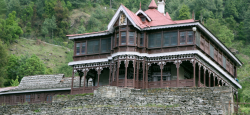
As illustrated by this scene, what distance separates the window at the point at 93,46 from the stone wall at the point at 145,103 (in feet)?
37.1

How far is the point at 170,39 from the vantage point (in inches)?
2083

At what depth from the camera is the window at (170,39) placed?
52.7 m

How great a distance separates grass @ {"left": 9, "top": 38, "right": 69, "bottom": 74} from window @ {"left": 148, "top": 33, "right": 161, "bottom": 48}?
61909 mm

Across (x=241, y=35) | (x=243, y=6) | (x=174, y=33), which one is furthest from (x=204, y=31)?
(x=243, y=6)

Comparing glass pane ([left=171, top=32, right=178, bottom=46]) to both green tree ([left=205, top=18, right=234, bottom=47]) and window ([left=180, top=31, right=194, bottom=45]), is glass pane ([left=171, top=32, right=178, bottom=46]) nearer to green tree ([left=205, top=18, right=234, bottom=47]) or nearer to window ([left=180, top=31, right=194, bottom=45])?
window ([left=180, top=31, right=194, bottom=45])

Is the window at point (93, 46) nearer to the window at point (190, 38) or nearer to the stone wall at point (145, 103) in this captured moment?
the stone wall at point (145, 103)

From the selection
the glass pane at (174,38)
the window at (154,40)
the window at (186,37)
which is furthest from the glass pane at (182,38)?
the window at (154,40)

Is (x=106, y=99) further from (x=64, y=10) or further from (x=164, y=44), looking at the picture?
(x=64, y=10)

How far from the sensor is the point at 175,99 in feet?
137

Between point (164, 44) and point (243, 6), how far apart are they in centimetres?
9735

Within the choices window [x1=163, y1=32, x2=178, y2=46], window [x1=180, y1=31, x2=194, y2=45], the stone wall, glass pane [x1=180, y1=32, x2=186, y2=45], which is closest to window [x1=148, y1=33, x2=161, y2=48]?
window [x1=163, y1=32, x2=178, y2=46]

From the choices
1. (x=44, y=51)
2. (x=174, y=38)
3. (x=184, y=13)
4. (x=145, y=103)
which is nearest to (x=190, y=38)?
(x=174, y=38)

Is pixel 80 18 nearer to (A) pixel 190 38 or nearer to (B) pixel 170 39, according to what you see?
(B) pixel 170 39

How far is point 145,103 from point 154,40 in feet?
43.5
